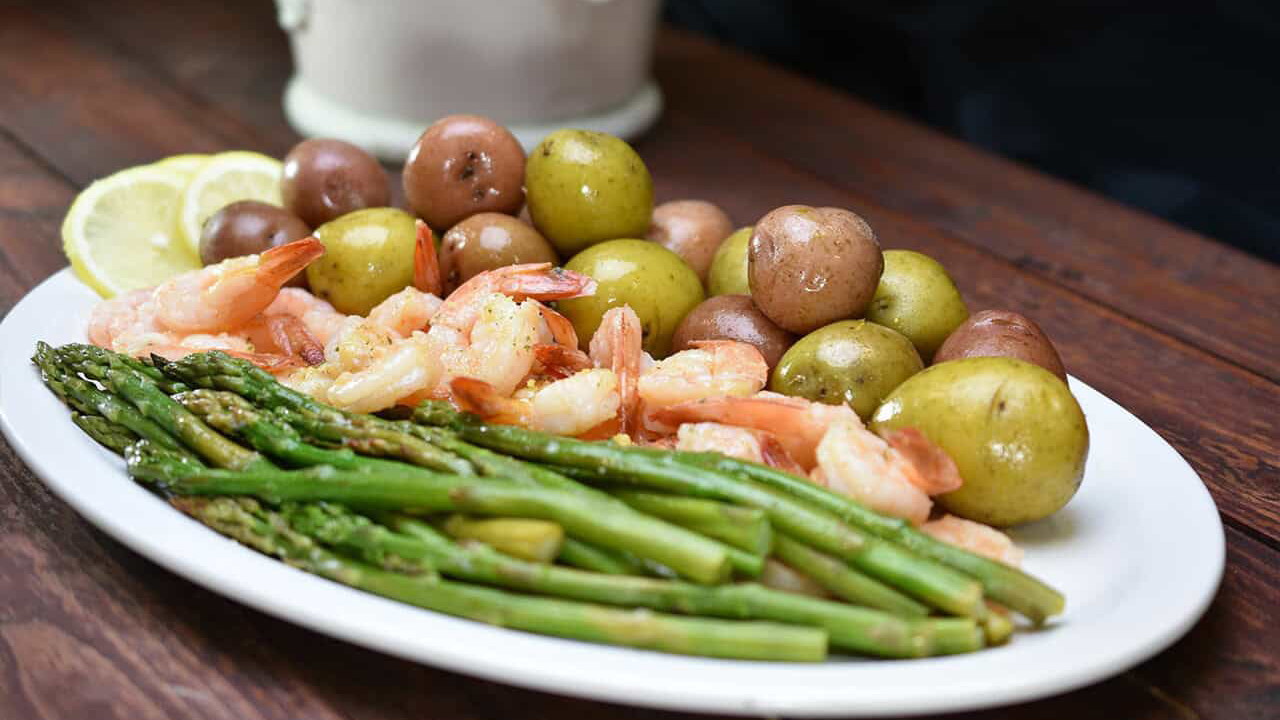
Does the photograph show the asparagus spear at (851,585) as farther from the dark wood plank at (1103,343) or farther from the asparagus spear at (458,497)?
the dark wood plank at (1103,343)

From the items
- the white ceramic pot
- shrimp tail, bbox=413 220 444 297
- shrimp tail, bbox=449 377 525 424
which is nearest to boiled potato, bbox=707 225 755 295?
shrimp tail, bbox=413 220 444 297

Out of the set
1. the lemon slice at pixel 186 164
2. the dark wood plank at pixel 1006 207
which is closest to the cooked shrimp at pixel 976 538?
the dark wood plank at pixel 1006 207

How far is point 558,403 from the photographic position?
174 centimetres

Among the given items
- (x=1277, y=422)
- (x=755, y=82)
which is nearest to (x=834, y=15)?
(x=755, y=82)

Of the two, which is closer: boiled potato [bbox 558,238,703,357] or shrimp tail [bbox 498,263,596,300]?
shrimp tail [bbox 498,263,596,300]

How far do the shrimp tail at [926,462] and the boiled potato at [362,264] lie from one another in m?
1.05

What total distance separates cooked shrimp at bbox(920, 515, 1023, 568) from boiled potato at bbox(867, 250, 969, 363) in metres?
0.53

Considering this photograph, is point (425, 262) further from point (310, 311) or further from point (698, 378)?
point (698, 378)

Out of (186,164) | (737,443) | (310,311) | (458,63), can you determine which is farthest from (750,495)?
(458,63)

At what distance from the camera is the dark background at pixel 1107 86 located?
436 cm

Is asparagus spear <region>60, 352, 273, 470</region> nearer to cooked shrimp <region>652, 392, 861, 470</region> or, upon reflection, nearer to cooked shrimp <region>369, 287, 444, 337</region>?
cooked shrimp <region>369, 287, 444, 337</region>

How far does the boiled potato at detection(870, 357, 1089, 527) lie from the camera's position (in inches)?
65.4

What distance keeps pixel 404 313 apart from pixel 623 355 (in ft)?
1.35

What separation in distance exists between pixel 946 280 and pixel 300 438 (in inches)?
43.9
